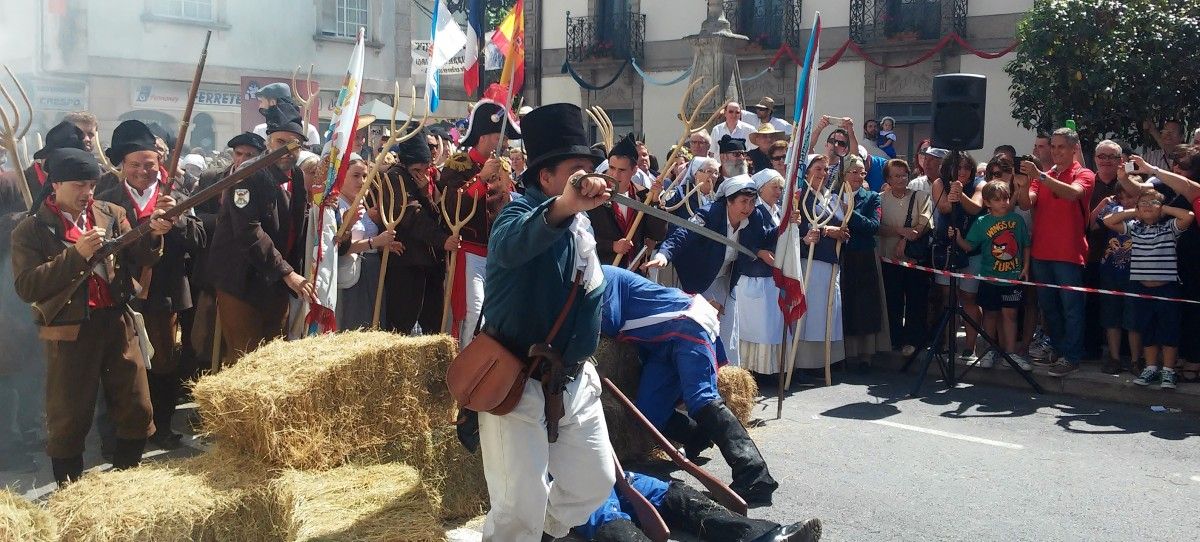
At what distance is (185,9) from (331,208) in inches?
183

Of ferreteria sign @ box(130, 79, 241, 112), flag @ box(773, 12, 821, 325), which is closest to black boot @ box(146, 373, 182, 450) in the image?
ferreteria sign @ box(130, 79, 241, 112)

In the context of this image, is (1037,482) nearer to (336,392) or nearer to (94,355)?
(336,392)

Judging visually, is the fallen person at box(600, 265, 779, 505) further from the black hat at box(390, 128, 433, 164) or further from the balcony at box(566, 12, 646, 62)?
the balcony at box(566, 12, 646, 62)

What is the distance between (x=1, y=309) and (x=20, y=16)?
253 centimetres

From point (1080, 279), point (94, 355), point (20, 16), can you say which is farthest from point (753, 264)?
point (20, 16)

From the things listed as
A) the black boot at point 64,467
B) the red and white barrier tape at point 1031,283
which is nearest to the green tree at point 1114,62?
the red and white barrier tape at point 1031,283

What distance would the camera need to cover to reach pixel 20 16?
7.65 m

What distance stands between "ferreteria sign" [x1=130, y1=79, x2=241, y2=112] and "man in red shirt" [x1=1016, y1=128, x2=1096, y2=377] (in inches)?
287

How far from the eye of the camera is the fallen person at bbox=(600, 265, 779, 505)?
565 centimetres

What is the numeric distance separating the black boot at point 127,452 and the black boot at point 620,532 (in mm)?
2516

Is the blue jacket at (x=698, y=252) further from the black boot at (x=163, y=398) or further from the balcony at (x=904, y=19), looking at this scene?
the balcony at (x=904, y=19)

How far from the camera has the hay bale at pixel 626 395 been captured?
5961 mm

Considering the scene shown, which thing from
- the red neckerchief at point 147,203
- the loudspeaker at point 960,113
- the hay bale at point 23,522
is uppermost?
the loudspeaker at point 960,113

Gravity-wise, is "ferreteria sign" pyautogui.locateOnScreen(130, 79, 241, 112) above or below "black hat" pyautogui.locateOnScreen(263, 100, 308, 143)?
above
